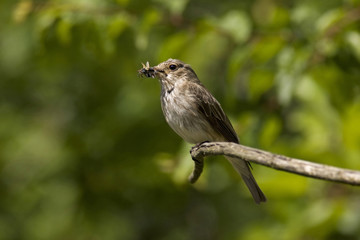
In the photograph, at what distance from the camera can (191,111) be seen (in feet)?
13.1

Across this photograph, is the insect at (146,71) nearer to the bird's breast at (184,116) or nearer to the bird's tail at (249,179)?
the bird's breast at (184,116)

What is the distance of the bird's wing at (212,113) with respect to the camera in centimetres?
400

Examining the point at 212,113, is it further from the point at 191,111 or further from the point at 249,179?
the point at 249,179

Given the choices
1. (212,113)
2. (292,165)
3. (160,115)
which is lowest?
(292,165)

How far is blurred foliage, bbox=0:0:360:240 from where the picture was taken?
4.52 meters

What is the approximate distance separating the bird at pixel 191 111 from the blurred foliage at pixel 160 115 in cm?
42

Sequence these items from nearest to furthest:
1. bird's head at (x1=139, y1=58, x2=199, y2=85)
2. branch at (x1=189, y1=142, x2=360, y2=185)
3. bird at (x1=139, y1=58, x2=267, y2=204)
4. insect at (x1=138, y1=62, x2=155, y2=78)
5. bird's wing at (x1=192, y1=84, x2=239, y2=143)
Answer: branch at (x1=189, y1=142, x2=360, y2=185)
insect at (x1=138, y1=62, x2=155, y2=78)
bird's head at (x1=139, y1=58, x2=199, y2=85)
bird at (x1=139, y1=58, x2=267, y2=204)
bird's wing at (x1=192, y1=84, x2=239, y2=143)

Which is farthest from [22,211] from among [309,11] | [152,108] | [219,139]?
[309,11]

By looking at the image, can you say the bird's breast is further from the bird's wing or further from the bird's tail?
the bird's tail

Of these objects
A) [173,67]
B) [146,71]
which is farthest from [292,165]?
[173,67]

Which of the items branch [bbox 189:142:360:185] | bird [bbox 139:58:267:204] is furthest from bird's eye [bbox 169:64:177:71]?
branch [bbox 189:142:360:185]

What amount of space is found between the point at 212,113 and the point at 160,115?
7.49 ft

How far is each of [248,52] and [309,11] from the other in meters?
0.63

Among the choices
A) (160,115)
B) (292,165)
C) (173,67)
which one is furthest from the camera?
(160,115)
